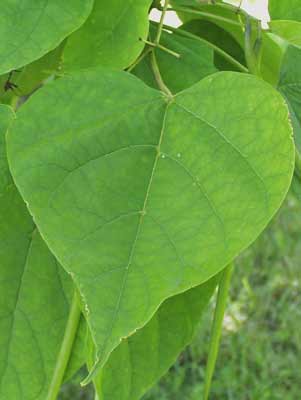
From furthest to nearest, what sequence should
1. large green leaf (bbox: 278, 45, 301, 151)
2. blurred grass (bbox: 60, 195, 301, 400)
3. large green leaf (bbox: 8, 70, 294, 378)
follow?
blurred grass (bbox: 60, 195, 301, 400) → large green leaf (bbox: 278, 45, 301, 151) → large green leaf (bbox: 8, 70, 294, 378)

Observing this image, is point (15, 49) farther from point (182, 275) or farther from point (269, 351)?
Result: point (269, 351)

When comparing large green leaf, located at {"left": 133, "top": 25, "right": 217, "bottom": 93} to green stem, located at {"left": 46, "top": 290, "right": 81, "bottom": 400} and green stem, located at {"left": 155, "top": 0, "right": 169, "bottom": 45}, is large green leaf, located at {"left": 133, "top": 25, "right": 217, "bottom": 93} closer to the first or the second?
green stem, located at {"left": 155, "top": 0, "right": 169, "bottom": 45}

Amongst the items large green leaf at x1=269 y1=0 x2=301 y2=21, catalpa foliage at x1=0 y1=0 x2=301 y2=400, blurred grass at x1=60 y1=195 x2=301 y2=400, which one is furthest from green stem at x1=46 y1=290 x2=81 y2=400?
blurred grass at x1=60 y1=195 x2=301 y2=400

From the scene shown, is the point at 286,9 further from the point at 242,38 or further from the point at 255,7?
the point at 255,7

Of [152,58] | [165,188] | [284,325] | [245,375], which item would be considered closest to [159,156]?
[165,188]

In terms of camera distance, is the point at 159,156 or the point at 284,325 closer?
the point at 159,156

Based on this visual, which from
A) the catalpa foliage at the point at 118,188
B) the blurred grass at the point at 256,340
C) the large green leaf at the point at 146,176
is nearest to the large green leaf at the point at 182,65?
the catalpa foliage at the point at 118,188
